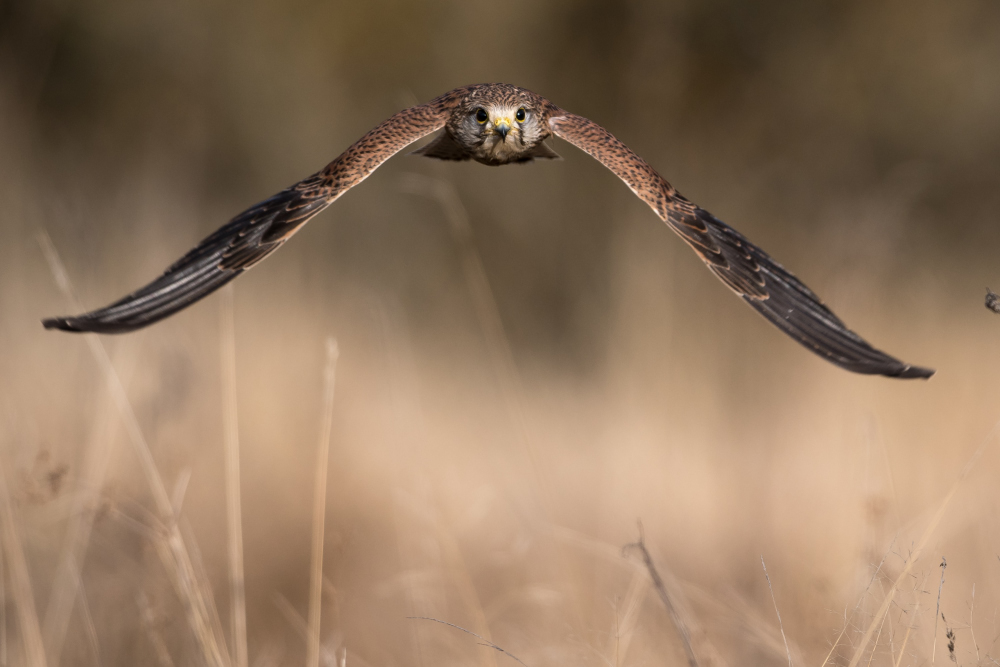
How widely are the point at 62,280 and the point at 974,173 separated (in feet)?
31.5

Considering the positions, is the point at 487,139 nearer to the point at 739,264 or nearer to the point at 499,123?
the point at 499,123

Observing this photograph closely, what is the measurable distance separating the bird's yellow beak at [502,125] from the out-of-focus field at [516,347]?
0.43 metres

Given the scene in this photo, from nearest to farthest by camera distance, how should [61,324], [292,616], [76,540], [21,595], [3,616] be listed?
[61,324] < [21,595] < [3,616] < [76,540] < [292,616]

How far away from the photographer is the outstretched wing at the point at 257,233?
2.51m

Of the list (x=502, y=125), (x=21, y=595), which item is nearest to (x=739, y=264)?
(x=502, y=125)

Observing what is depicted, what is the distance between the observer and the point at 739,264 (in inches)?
122

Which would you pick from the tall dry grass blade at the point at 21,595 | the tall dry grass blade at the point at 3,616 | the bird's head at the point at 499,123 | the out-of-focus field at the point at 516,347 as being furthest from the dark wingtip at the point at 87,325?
the bird's head at the point at 499,123

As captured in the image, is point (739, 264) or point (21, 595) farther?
point (739, 264)

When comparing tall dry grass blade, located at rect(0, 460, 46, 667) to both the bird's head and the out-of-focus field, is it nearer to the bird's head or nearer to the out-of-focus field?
the out-of-focus field

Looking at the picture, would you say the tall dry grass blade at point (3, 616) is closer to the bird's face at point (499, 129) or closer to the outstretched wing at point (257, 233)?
the outstretched wing at point (257, 233)

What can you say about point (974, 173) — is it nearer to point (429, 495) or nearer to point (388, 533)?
point (388, 533)

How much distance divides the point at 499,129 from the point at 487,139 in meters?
0.10

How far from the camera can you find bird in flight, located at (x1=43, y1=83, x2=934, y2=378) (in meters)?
2.46

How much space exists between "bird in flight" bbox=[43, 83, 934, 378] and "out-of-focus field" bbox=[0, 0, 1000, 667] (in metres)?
0.51
